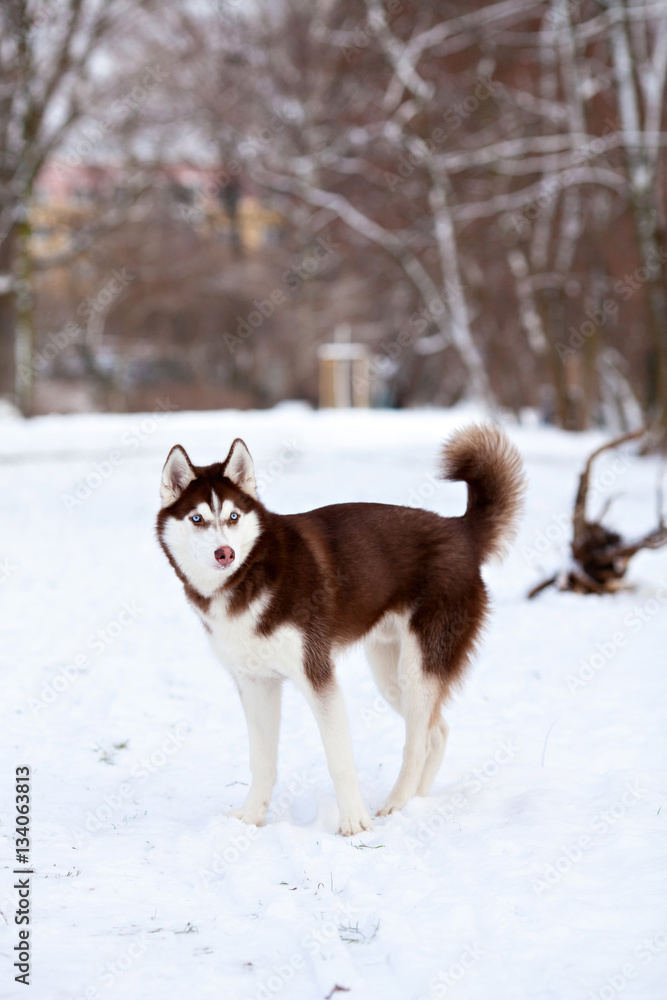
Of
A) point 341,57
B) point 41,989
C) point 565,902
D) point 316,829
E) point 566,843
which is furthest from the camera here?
point 341,57

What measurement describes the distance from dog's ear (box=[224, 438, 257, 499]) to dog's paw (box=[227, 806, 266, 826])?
4.16 feet

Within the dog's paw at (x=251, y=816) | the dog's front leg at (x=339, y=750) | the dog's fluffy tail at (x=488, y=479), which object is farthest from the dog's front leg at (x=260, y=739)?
the dog's fluffy tail at (x=488, y=479)

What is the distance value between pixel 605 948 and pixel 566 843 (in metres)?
0.75

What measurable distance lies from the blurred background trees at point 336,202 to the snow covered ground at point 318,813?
7.93 metres

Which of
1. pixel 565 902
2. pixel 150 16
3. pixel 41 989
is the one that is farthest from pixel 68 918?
pixel 150 16

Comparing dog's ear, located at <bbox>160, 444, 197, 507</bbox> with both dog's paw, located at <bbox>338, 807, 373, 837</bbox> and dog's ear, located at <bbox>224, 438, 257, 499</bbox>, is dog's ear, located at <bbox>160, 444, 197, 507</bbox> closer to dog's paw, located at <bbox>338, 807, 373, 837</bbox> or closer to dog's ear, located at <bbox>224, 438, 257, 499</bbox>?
dog's ear, located at <bbox>224, 438, 257, 499</bbox>

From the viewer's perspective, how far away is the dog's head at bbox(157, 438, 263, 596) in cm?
366

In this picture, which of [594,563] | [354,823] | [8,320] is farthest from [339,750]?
[8,320]

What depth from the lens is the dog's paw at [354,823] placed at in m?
3.79

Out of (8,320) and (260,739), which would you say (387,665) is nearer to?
(260,739)

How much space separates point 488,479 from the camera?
4328mm

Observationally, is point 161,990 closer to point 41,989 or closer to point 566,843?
point 41,989

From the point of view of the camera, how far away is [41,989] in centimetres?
266

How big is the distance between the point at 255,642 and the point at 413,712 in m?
0.78
